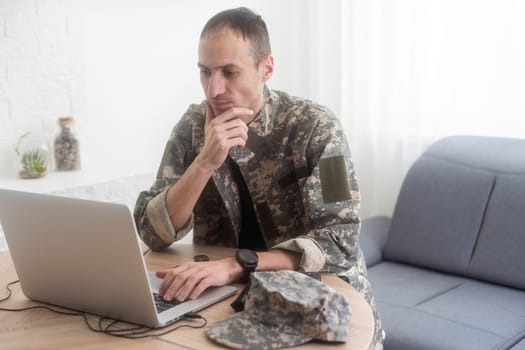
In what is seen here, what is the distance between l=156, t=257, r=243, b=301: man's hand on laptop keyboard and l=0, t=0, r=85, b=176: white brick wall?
158cm

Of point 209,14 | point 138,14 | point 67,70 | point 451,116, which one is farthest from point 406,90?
point 67,70

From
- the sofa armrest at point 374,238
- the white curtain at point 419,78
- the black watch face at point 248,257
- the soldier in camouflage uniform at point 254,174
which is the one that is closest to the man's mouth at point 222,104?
the soldier in camouflage uniform at point 254,174

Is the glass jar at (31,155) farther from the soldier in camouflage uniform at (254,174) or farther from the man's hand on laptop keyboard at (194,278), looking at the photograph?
the man's hand on laptop keyboard at (194,278)

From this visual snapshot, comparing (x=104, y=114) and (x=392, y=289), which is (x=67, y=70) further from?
(x=392, y=289)

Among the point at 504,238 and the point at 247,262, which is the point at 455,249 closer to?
the point at 504,238

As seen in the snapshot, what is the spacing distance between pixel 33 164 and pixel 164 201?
1.25m

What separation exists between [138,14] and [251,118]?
1553 mm

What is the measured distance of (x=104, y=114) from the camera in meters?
3.24

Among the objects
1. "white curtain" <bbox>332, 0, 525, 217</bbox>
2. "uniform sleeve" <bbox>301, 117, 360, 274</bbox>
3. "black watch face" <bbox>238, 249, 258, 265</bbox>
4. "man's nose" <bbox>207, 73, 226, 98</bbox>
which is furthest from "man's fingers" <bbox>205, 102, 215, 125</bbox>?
"white curtain" <bbox>332, 0, 525, 217</bbox>

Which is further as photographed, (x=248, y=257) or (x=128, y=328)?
(x=248, y=257)

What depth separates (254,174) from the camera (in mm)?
1942

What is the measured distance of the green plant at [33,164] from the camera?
9.61 ft

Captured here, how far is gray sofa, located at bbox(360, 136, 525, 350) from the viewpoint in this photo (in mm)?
2395

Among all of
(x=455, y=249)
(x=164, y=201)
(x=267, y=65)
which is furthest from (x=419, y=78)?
(x=164, y=201)
